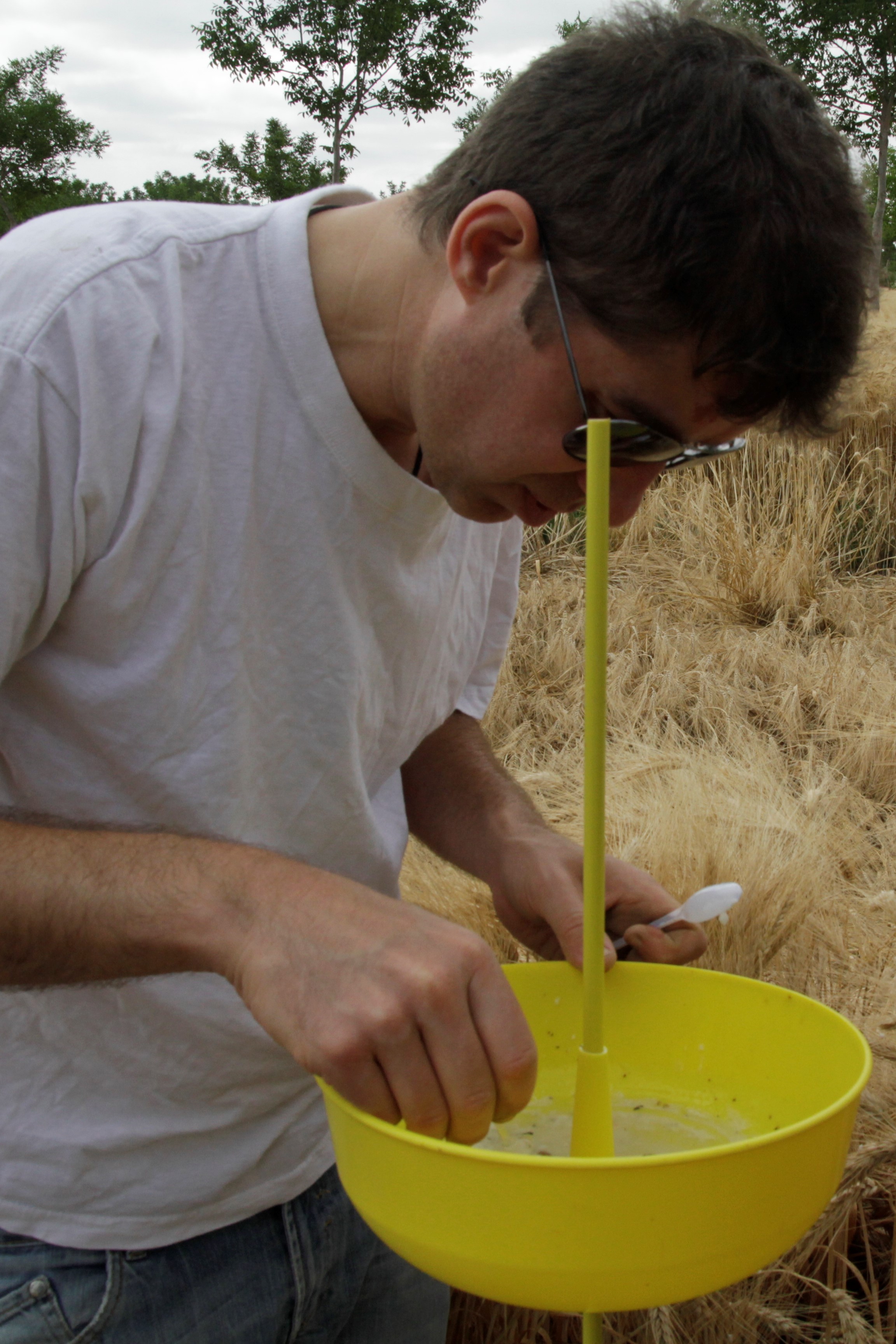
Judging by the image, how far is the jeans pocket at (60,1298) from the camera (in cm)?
99

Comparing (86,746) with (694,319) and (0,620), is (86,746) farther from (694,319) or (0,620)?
(694,319)

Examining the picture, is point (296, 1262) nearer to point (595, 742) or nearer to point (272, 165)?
point (595, 742)

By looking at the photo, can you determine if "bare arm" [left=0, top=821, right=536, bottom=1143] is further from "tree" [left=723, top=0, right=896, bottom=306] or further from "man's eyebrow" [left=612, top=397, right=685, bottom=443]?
"tree" [left=723, top=0, right=896, bottom=306]

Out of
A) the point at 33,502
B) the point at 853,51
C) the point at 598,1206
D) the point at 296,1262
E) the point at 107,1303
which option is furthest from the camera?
the point at 853,51

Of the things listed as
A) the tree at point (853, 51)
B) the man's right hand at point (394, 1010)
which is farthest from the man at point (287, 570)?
the tree at point (853, 51)

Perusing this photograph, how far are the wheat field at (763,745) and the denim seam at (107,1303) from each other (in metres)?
0.69

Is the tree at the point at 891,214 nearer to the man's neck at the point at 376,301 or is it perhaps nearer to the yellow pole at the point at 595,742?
the man's neck at the point at 376,301

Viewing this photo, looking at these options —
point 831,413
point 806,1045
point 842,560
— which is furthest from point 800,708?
point 806,1045

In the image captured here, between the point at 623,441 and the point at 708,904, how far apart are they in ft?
1.41

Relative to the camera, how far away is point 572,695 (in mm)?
3553

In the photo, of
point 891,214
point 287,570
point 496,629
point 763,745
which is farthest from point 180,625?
point 891,214

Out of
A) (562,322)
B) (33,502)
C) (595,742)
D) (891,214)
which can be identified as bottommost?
(595,742)

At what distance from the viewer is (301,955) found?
688 millimetres

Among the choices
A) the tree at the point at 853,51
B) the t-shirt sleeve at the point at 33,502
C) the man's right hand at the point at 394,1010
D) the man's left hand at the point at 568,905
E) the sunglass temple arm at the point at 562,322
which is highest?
the tree at the point at 853,51
